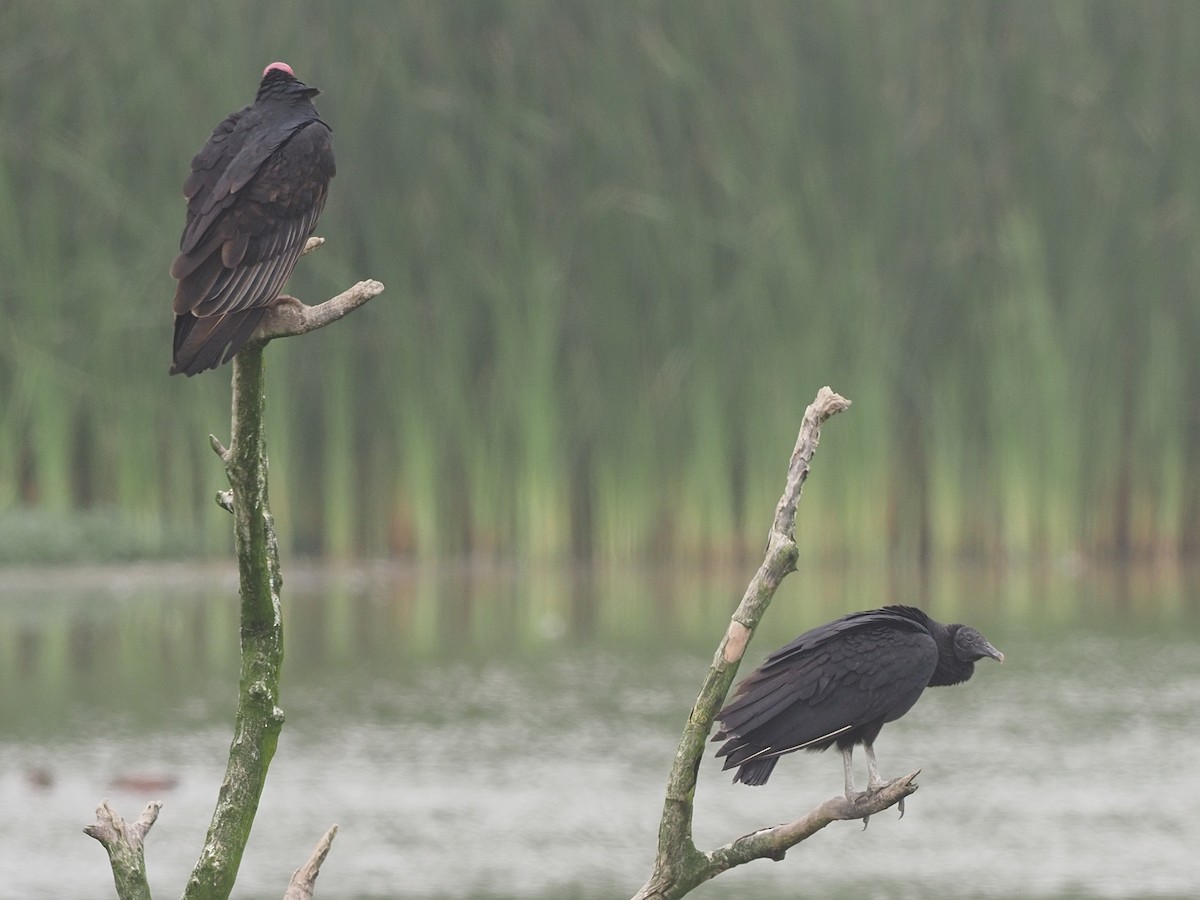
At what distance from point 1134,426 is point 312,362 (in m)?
6.27

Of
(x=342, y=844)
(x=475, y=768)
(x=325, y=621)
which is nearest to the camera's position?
(x=342, y=844)

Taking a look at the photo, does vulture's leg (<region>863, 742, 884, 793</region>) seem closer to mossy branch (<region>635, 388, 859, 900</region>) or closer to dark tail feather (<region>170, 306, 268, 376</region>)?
mossy branch (<region>635, 388, 859, 900</region>)

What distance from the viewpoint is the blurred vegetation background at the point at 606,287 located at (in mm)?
16156

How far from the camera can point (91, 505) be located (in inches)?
671

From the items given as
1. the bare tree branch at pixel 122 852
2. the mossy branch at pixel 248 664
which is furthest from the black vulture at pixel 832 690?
the bare tree branch at pixel 122 852

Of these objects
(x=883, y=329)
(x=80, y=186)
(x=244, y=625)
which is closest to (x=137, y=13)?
(x=80, y=186)

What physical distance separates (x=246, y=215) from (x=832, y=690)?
1390 mm

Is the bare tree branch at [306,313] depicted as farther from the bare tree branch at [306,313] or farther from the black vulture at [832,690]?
the black vulture at [832,690]

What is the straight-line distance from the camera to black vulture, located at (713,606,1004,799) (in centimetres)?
405

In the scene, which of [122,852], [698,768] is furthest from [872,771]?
[122,852]

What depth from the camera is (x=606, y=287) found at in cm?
1633

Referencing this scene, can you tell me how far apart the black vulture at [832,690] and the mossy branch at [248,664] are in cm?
97

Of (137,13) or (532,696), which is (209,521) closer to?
(137,13)

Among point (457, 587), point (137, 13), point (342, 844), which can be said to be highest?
point (137, 13)
